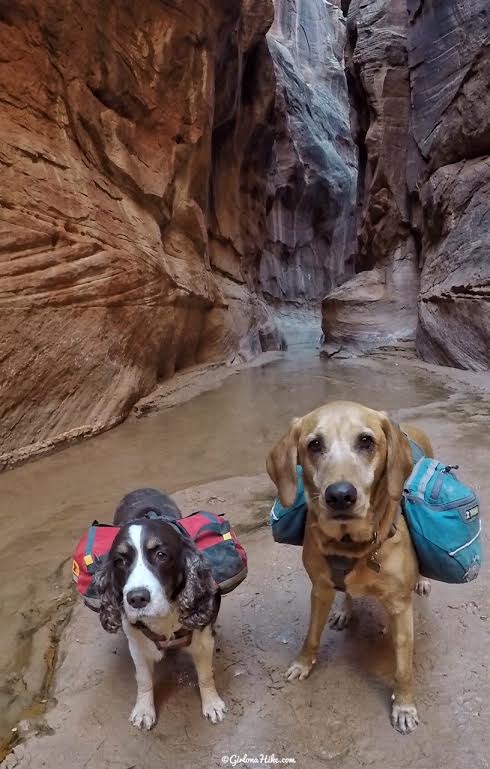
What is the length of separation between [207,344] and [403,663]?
34.2 feet

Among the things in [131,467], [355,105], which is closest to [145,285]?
[131,467]

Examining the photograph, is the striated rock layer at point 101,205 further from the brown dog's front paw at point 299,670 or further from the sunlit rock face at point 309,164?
the sunlit rock face at point 309,164

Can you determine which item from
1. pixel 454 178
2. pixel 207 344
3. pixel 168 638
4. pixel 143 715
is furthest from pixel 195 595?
pixel 454 178

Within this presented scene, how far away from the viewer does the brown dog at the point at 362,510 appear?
1910mm

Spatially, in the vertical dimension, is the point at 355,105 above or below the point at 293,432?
above

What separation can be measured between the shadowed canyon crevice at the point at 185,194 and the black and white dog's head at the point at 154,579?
426 cm

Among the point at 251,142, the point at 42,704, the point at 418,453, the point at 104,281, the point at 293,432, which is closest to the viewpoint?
the point at 293,432

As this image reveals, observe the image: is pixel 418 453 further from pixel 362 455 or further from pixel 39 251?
pixel 39 251

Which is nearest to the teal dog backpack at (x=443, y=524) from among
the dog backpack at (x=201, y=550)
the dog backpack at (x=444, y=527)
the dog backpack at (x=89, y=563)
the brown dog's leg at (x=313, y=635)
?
the dog backpack at (x=444, y=527)

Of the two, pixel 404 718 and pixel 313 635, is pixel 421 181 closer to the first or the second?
pixel 313 635

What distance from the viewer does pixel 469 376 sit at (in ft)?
32.5

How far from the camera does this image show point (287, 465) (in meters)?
2.06

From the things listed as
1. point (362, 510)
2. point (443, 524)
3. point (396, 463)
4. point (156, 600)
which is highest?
point (396, 463)

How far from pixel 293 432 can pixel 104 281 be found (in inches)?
226
